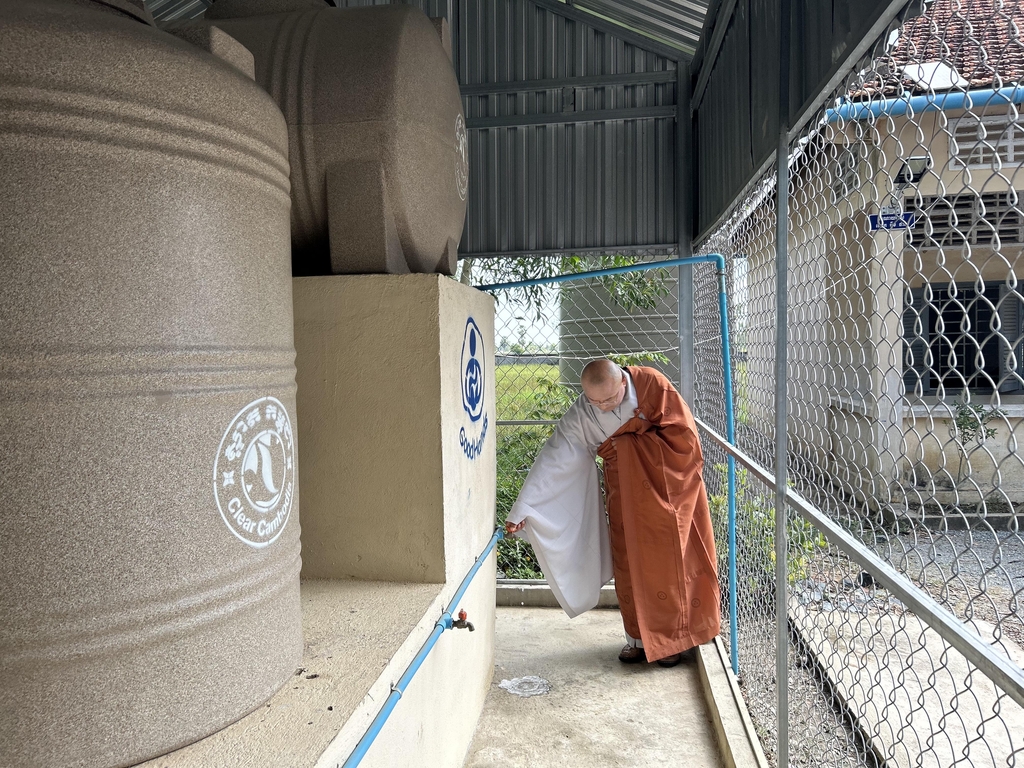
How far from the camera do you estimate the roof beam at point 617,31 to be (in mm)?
4875

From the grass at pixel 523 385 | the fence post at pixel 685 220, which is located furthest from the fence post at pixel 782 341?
the grass at pixel 523 385

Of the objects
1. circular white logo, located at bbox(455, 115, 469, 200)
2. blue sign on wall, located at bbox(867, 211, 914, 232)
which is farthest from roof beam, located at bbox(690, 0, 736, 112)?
blue sign on wall, located at bbox(867, 211, 914, 232)

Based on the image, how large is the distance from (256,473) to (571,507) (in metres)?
3.13

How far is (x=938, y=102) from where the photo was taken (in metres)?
1.68

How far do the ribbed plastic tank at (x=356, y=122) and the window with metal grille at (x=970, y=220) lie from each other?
1505 millimetres

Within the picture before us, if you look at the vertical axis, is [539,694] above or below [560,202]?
below

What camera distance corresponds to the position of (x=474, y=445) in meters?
3.19

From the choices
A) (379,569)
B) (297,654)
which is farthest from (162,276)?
(379,569)

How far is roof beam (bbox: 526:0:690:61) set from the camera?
16.0 feet

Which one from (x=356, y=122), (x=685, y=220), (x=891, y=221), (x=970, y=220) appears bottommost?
(x=891, y=221)

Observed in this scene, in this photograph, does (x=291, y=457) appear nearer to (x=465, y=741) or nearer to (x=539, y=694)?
(x=465, y=741)

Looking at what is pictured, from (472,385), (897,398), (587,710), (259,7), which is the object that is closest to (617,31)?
(259,7)

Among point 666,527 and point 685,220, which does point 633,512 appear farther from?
point 685,220

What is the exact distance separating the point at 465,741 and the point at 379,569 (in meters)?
1.18
